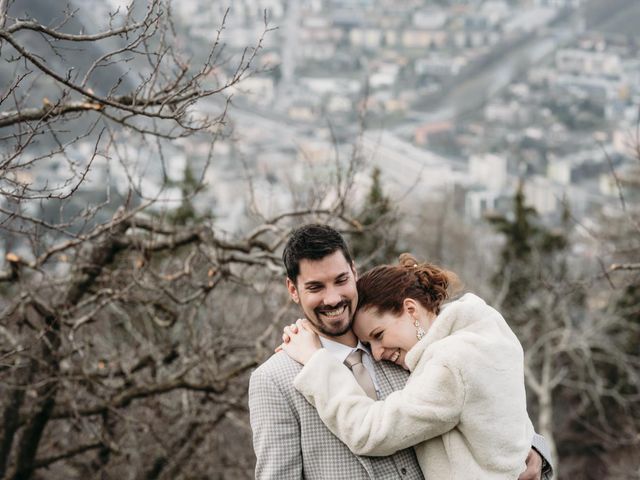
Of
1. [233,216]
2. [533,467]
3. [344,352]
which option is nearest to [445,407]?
[344,352]

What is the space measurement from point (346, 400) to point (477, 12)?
120044mm

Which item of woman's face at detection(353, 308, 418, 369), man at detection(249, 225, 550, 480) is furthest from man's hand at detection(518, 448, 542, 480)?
woman's face at detection(353, 308, 418, 369)

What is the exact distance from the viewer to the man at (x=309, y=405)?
2.80 meters

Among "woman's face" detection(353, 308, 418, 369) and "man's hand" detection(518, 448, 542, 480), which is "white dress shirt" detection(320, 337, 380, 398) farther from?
"man's hand" detection(518, 448, 542, 480)

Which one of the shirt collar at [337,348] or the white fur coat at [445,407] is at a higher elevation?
the shirt collar at [337,348]

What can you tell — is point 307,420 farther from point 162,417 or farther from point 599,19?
point 599,19

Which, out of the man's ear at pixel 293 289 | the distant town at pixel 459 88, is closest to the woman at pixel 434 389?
the man's ear at pixel 293 289

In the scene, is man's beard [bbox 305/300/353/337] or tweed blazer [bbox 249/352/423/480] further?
man's beard [bbox 305/300/353/337]

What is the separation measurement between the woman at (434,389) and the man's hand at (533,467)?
0.50 ft

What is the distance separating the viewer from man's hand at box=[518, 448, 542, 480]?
3052mm

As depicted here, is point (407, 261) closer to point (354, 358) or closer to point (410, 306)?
point (410, 306)

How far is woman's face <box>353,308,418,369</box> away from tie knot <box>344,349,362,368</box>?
6cm

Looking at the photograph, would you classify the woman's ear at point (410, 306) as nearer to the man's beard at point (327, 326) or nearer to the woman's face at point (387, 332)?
the woman's face at point (387, 332)

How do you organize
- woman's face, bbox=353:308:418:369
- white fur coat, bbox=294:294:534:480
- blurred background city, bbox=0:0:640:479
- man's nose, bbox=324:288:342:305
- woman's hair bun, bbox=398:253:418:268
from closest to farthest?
1. white fur coat, bbox=294:294:534:480
2. man's nose, bbox=324:288:342:305
3. woman's face, bbox=353:308:418:369
4. woman's hair bun, bbox=398:253:418:268
5. blurred background city, bbox=0:0:640:479
